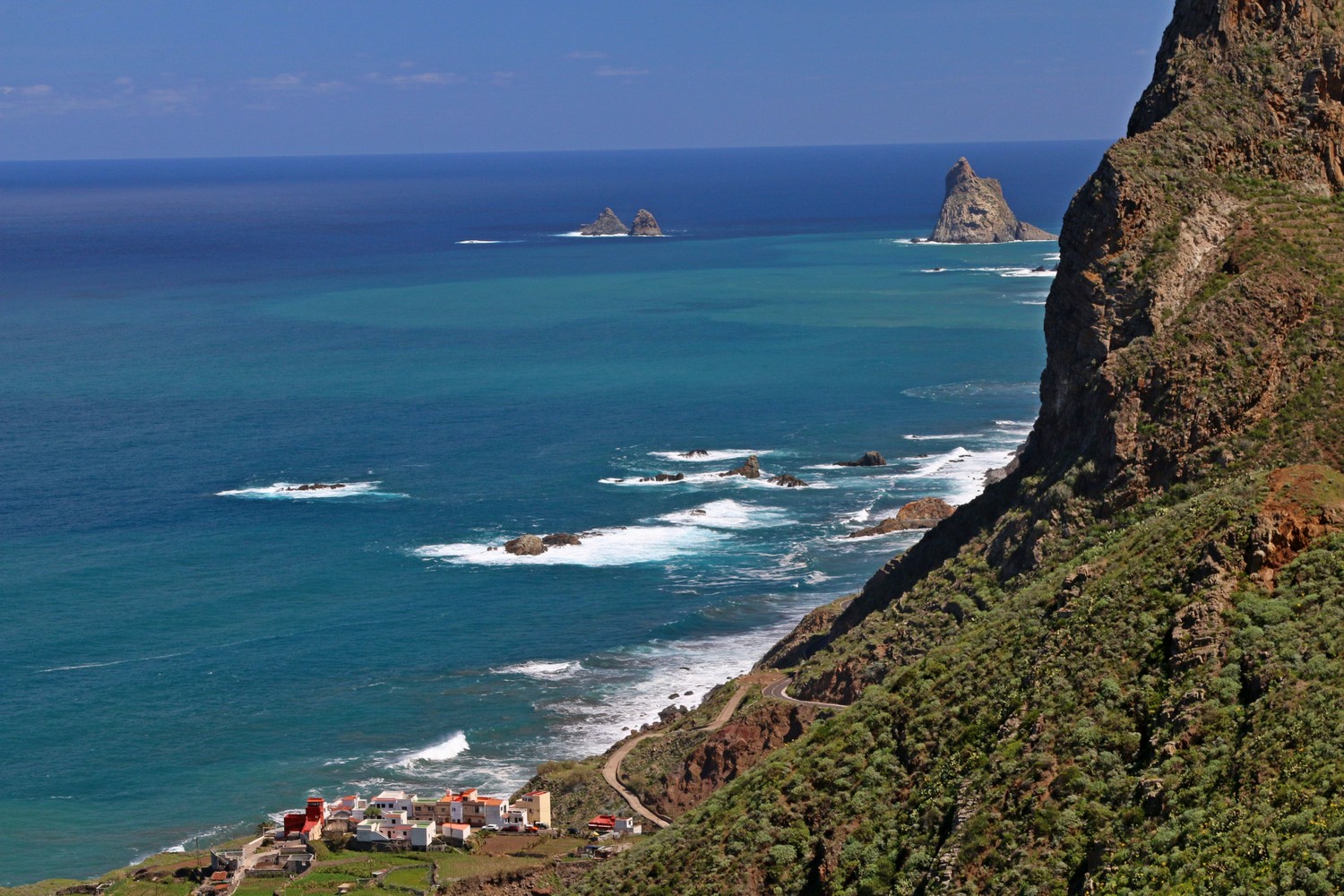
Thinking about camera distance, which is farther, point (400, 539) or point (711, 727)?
point (400, 539)

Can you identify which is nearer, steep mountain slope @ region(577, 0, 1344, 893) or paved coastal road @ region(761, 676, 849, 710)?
steep mountain slope @ region(577, 0, 1344, 893)

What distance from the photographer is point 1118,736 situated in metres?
35.0

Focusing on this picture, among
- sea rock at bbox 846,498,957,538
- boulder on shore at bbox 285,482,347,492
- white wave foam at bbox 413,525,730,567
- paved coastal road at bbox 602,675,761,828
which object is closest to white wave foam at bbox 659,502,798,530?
white wave foam at bbox 413,525,730,567

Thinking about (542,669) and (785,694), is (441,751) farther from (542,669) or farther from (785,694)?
(785,694)

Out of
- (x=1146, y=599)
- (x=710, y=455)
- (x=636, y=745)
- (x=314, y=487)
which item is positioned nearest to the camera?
(x=1146, y=599)

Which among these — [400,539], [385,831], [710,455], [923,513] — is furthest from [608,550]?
[385,831]

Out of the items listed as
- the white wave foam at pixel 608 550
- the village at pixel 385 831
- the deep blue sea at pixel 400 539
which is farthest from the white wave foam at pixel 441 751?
the white wave foam at pixel 608 550

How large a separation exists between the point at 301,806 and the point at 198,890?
10926mm

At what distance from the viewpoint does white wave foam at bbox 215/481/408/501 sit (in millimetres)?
111250

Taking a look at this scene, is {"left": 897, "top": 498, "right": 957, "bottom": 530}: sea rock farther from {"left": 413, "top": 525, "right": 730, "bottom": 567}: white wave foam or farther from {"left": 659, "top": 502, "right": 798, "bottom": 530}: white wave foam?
{"left": 413, "top": 525, "right": 730, "bottom": 567}: white wave foam

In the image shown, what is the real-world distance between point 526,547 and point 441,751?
27627mm

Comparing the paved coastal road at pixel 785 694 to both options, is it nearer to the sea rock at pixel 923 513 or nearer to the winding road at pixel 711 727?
the winding road at pixel 711 727

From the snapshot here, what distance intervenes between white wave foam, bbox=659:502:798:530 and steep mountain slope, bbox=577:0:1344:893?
32.8 m

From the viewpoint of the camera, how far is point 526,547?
9794cm
